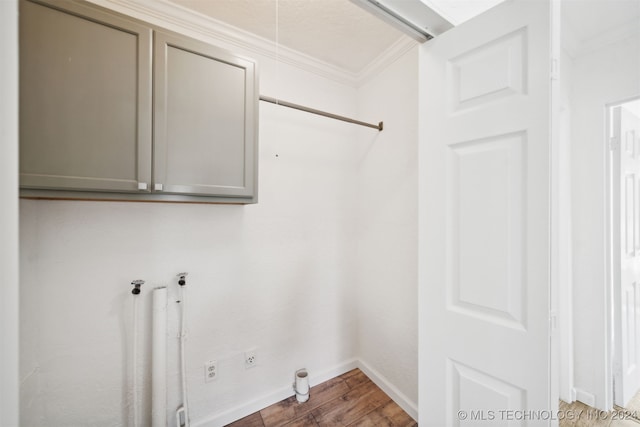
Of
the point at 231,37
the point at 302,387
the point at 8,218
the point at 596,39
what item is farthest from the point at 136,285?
the point at 596,39

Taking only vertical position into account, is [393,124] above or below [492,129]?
above

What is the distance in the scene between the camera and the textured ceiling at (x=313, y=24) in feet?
4.78

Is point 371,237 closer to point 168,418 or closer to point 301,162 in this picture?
point 301,162

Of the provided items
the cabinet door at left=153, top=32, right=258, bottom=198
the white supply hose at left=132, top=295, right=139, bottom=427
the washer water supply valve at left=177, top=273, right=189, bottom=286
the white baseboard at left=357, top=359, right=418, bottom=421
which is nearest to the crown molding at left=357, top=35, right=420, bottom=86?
the cabinet door at left=153, top=32, right=258, bottom=198

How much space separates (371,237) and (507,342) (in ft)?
4.04

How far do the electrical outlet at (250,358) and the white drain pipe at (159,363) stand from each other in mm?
475

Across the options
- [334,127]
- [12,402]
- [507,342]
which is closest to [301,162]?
[334,127]

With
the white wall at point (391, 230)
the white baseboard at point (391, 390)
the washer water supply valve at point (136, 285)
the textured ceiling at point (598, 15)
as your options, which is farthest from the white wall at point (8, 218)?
the textured ceiling at point (598, 15)

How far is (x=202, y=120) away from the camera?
123 centimetres

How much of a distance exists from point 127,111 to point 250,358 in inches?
62.5

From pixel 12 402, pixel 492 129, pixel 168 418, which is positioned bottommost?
pixel 168 418

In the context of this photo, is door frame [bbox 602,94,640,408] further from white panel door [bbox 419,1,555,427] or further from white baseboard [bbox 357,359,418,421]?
white panel door [bbox 419,1,555,427]

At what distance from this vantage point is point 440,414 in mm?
1047

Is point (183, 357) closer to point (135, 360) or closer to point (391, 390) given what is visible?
point (135, 360)
